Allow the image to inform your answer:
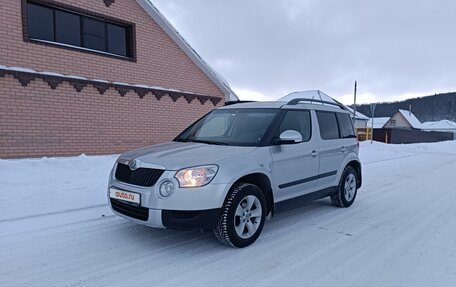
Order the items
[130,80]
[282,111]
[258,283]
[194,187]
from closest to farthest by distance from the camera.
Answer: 1. [258,283]
2. [194,187]
3. [282,111]
4. [130,80]

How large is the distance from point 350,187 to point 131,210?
13.5 feet

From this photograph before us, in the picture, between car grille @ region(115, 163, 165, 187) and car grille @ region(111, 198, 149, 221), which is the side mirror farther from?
car grille @ region(111, 198, 149, 221)

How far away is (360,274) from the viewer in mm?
3461

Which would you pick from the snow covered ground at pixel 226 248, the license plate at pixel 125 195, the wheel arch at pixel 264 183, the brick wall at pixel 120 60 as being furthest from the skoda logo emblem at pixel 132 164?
the brick wall at pixel 120 60

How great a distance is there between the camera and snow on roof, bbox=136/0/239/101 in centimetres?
1167

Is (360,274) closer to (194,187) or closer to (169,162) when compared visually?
(194,187)

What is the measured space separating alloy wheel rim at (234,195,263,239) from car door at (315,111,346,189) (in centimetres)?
159

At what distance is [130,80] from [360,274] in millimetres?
9571

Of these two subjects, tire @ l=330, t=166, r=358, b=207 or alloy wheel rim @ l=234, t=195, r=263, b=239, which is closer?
alloy wheel rim @ l=234, t=195, r=263, b=239

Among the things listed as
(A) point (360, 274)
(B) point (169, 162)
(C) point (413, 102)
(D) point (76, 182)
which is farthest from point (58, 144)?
(C) point (413, 102)

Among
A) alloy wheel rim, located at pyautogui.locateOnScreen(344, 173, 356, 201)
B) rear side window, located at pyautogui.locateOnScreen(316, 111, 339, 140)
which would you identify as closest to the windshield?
rear side window, located at pyautogui.locateOnScreen(316, 111, 339, 140)

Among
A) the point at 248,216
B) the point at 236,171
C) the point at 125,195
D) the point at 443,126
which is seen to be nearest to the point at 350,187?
the point at 248,216

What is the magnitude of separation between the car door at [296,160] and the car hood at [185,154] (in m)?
0.53

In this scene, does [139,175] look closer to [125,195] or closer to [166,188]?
[125,195]
